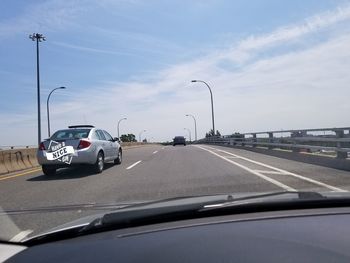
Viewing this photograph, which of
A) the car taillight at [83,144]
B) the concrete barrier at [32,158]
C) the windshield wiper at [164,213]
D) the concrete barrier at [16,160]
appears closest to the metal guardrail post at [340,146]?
the car taillight at [83,144]

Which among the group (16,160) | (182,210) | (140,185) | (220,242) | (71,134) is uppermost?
(71,134)

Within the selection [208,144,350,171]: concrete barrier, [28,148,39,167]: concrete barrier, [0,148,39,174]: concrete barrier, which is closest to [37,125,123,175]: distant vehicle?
[0,148,39,174]: concrete barrier

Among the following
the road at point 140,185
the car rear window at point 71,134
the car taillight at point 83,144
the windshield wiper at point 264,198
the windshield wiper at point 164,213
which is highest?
the car rear window at point 71,134

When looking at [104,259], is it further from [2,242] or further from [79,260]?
[2,242]

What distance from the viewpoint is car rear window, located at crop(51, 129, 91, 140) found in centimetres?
1727

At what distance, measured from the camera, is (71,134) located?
17.5m

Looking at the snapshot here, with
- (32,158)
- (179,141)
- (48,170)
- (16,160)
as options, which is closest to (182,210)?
(48,170)

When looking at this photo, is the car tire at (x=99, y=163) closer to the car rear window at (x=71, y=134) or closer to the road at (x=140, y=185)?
the road at (x=140, y=185)

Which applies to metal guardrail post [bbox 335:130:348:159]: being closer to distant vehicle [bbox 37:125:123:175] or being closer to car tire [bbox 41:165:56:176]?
distant vehicle [bbox 37:125:123:175]

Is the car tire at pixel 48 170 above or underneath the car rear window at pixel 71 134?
underneath

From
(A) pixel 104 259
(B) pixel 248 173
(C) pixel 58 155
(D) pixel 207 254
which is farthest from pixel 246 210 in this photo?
(C) pixel 58 155

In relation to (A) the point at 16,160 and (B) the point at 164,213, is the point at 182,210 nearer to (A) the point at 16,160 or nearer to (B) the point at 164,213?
(B) the point at 164,213

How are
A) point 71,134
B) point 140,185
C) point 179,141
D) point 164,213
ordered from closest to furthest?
1. point 164,213
2. point 140,185
3. point 71,134
4. point 179,141

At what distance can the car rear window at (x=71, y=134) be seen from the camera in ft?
56.6
